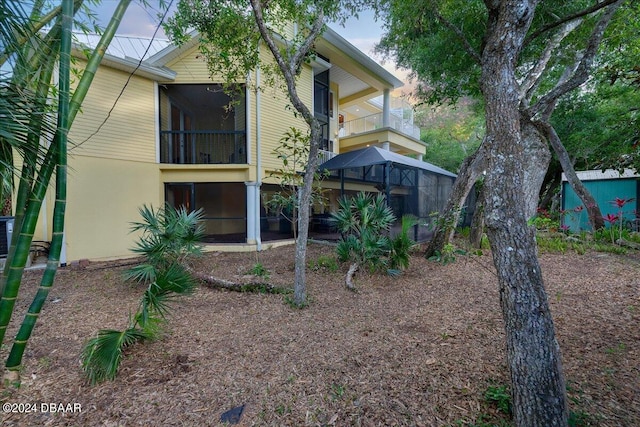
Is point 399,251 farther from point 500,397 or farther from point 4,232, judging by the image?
point 4,232

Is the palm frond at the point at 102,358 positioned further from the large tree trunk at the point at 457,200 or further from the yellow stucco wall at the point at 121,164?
the large tree trunk at the point at 457,200

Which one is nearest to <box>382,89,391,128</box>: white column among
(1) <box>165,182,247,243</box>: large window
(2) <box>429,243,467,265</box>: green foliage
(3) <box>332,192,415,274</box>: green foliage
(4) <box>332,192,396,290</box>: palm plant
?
(1) <box>165,182,247,243</box>: large window

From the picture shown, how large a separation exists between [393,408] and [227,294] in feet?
11.7

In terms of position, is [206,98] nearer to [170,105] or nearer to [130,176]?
[170,105]

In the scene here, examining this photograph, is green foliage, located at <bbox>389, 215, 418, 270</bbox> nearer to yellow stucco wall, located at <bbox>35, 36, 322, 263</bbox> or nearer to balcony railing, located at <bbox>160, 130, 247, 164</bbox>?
yellow stucco wall, located at <bbox>35, 36, 322, 263</bbox>

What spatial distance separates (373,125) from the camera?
43.1ft

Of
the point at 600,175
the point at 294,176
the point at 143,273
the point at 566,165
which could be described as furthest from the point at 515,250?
the point at 600,175

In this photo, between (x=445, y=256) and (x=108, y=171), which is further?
(x=108, y=171)

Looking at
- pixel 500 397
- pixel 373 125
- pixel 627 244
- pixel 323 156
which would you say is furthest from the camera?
pixel 373 125

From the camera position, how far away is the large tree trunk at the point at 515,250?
5.67ft

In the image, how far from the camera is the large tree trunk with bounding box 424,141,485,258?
659cm

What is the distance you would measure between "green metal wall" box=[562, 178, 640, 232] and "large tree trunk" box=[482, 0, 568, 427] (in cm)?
1006

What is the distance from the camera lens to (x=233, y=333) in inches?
137

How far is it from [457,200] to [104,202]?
30.1ft
